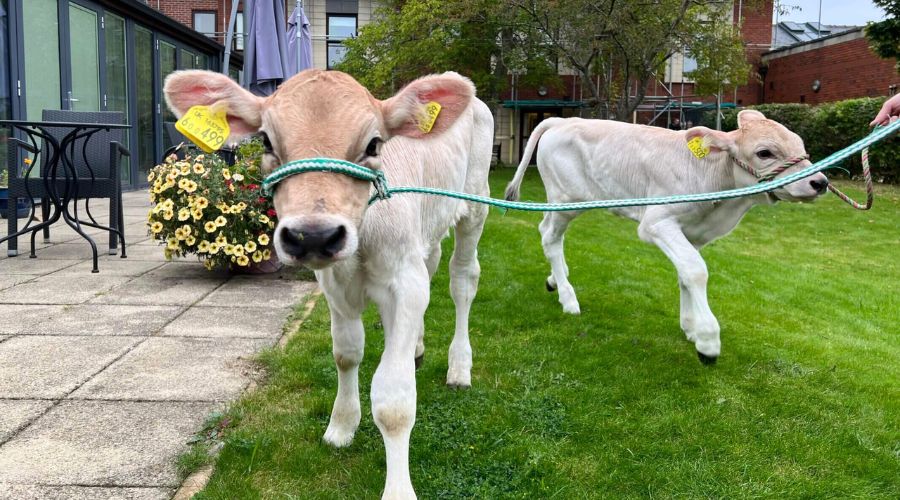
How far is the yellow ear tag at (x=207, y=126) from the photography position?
252 centimetres

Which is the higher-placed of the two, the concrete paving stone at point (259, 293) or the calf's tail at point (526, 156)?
the calf's tail at point (526, 156)

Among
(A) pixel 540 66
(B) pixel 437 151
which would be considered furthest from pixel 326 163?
(A) pixel 540 66

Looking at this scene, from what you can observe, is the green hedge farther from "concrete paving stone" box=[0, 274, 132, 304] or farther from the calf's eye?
the calf's eye

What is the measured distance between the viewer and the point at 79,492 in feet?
8.95

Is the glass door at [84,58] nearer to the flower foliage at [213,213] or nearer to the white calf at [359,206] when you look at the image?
the flower foliage at [213,213]

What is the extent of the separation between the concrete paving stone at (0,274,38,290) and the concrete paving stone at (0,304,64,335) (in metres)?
0.77

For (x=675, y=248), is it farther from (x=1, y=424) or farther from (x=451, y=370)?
(x=1, y=424)

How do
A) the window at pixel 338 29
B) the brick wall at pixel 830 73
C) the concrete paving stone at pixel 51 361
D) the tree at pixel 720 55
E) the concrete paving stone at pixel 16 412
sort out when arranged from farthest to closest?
1. the window at pixel 338 29
2. the brick wall at pixel 830 73
3. the tree at pixel 720 55
4. the concrete paving stone at pixel 51 361
5. the concrete paving stone at pixel 16 412

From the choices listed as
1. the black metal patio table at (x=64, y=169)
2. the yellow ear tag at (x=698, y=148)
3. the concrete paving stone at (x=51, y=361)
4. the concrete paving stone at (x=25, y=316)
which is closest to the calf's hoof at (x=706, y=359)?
the yellow ear tag at (x=698, y=148)

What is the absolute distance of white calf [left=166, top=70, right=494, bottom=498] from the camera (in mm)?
2146

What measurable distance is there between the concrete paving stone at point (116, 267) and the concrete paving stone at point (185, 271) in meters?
0.12

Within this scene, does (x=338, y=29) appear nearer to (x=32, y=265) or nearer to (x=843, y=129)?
(x=843, y=129)

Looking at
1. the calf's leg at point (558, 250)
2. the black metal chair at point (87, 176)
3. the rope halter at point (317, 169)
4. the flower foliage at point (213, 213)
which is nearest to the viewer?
the rope halter at point (317, 169)

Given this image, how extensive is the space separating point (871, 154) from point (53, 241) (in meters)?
18.7
